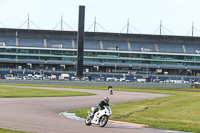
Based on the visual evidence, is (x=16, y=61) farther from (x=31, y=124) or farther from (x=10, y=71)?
(x=31, y=124)

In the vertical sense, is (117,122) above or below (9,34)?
below

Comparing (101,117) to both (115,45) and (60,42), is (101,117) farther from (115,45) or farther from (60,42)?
(115,45)

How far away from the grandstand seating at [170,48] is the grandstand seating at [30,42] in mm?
46789

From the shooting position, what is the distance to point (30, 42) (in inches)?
5856

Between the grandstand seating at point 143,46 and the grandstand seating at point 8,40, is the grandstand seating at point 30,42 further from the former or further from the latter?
the grandstand seating at point 143,46

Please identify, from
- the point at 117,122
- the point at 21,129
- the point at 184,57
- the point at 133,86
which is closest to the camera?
the point at 21,129

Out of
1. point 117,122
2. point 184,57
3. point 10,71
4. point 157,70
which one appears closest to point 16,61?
point 10,71

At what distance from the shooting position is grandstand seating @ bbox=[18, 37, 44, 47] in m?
147

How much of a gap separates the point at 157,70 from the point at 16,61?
53.8 metres

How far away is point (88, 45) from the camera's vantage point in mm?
151750

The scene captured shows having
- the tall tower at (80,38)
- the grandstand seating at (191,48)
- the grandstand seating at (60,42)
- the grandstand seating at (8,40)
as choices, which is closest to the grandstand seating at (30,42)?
the grandstand seating at (8,40)

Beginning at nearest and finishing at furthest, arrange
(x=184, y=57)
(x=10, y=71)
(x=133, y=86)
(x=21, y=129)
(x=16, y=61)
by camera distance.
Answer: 1. (x=21, y=129)
2. (x=133, y=86)
3. (x=10, y=71)
4. (x=16, y=61)
5. (x=184, y=57)

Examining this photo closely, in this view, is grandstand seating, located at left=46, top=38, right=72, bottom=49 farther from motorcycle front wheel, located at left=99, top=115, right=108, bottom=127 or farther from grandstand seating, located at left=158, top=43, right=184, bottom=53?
motorcycle front wheel, located at left=99, top=115, right=108, bottom=127

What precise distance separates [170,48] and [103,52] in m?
27.7
